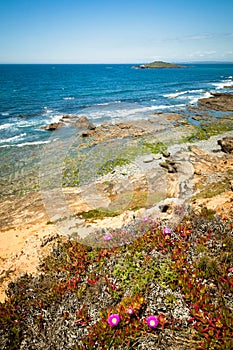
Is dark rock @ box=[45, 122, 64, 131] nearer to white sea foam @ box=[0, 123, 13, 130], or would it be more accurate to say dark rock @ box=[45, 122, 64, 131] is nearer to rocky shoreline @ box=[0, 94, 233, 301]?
rocky shoreline @ box=[0, 94, 233, 301]

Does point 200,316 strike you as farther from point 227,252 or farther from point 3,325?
point 3,325

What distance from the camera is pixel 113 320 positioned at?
481 cm

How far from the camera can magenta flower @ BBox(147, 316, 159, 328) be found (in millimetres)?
4727

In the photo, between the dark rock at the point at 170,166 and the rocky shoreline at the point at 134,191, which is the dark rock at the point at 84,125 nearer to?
the rocky shoreline at the point at 134,191

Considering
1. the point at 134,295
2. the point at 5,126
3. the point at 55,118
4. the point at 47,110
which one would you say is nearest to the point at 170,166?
the point at 134,295

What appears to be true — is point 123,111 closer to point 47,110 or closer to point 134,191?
point 47,110

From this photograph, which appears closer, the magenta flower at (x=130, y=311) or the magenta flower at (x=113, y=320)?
the magenta flower at (x=113, y=320)

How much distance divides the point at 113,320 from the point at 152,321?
32.2 inches

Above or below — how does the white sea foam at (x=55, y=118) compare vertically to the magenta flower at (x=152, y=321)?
above

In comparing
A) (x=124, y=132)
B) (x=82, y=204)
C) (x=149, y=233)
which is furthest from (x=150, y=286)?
(x=124, y=132)

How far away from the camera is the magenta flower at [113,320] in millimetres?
4789

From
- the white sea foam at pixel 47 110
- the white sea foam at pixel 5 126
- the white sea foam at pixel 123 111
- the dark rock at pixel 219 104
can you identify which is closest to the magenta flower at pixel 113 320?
the white sea foam at pixel 5 126

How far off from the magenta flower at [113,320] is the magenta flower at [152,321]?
65 cm

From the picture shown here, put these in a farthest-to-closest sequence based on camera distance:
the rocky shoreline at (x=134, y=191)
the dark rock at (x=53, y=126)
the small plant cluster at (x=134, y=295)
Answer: the dark rock at (x=53, y=126), the rocky shoreline at (x=134, y=191), the small plant cluster at (x=134, y=295)
